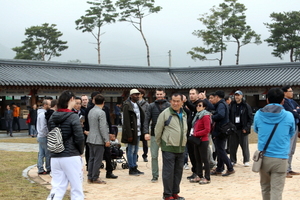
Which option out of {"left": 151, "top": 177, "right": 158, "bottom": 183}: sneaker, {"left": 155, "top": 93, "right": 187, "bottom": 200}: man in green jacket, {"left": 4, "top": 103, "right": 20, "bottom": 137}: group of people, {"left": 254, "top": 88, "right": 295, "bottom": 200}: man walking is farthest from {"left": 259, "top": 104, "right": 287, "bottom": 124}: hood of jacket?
{"left": 4, "top": 103, "right": 20, "bottom": 137}: group of people

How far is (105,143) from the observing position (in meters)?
8.21

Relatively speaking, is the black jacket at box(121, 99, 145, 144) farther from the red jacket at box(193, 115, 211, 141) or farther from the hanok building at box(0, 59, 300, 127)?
the hanok building at box(0, 59, 300, 127)

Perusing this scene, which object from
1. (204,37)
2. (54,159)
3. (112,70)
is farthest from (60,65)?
(54,159)

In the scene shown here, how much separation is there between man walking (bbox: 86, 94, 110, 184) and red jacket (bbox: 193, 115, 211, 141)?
169cm

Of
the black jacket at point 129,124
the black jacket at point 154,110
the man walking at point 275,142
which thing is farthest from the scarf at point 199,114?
the man walking at point 275,142

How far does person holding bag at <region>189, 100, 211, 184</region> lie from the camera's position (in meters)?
8.09

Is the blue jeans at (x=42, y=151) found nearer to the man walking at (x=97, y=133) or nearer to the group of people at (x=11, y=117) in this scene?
the man walking at (x=97, y=133)

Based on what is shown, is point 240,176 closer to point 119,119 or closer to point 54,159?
point 54,159

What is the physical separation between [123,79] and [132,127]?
2060cm

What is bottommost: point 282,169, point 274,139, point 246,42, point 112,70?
point 282,169

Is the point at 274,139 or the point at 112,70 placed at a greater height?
the point at 112,70

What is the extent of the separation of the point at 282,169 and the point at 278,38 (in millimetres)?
40680

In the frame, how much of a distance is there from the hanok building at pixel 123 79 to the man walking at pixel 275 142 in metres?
19.5

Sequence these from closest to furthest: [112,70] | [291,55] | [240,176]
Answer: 1. [240,176]
2. [112,70]
3. [291,55]
